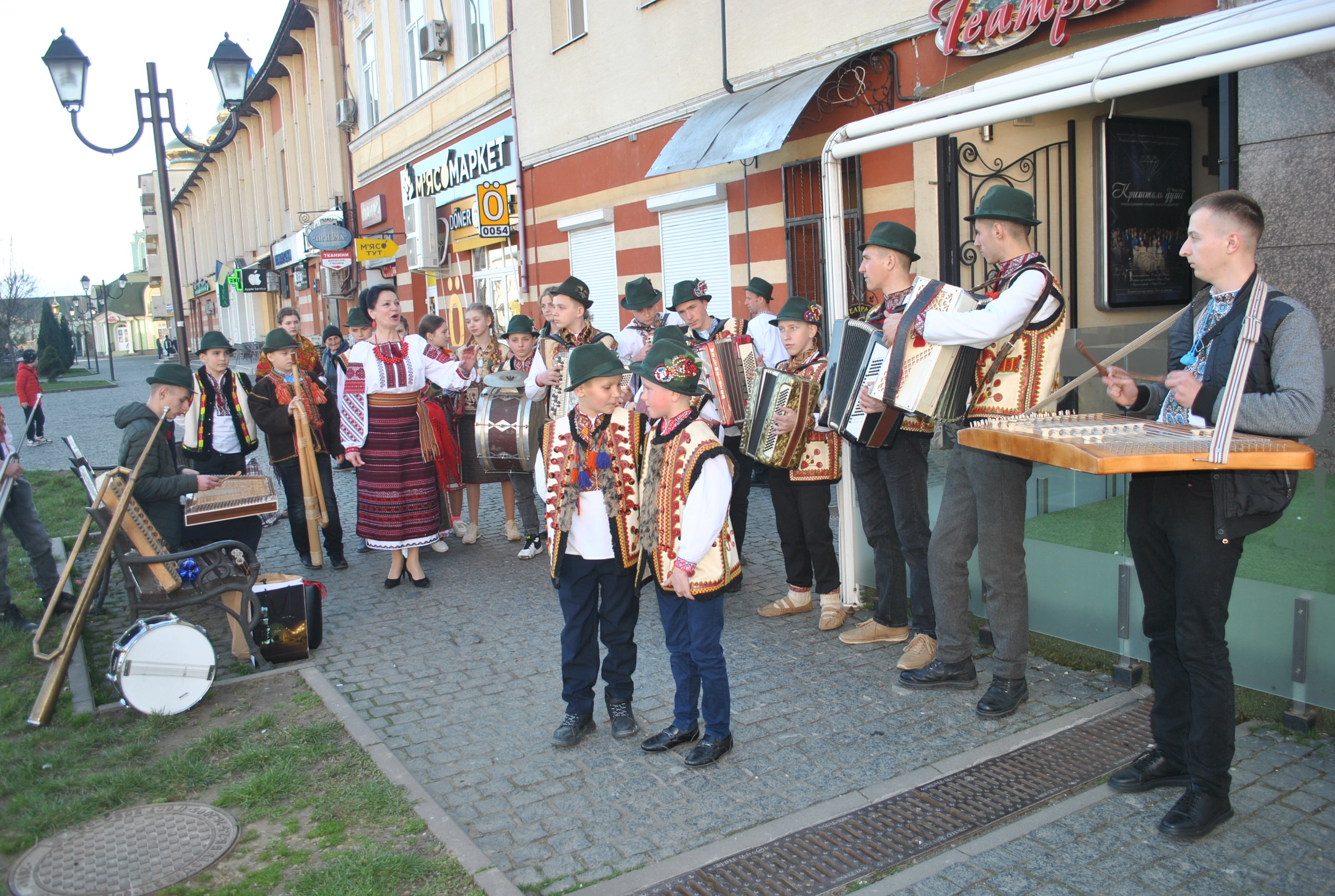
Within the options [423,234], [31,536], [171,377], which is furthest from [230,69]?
[171,377]

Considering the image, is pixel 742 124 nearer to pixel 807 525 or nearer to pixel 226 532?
pixel 807 525

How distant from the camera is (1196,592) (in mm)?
3283

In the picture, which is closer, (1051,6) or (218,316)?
(1051,6)

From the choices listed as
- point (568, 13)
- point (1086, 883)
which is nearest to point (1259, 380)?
point (1086, 883)

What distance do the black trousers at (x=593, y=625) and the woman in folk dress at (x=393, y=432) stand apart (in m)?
3.00

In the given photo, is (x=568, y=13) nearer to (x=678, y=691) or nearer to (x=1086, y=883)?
(x=678, y=691)

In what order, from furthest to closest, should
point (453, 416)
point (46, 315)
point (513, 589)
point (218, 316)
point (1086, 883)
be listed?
point (218, 316)
point (46, 315)
point (453, 416)
point (513, 589)
point (1086, 883)

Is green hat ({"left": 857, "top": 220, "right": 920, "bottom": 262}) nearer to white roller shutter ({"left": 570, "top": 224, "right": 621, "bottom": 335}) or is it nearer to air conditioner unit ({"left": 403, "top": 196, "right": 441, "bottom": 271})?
white roller shutter ({"left": 570, "top": 224, "right": 621, "bottom": 335})

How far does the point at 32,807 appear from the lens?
399 centimetres

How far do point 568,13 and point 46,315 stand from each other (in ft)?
133

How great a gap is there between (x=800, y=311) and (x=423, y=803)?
315 centimetres

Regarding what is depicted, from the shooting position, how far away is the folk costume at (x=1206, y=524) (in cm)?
310

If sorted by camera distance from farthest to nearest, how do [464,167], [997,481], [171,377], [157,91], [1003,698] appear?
[464,167] → [157,91] → [171,377] → [1003,698] → [997,481]

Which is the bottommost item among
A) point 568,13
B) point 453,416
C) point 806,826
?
point 806,826
